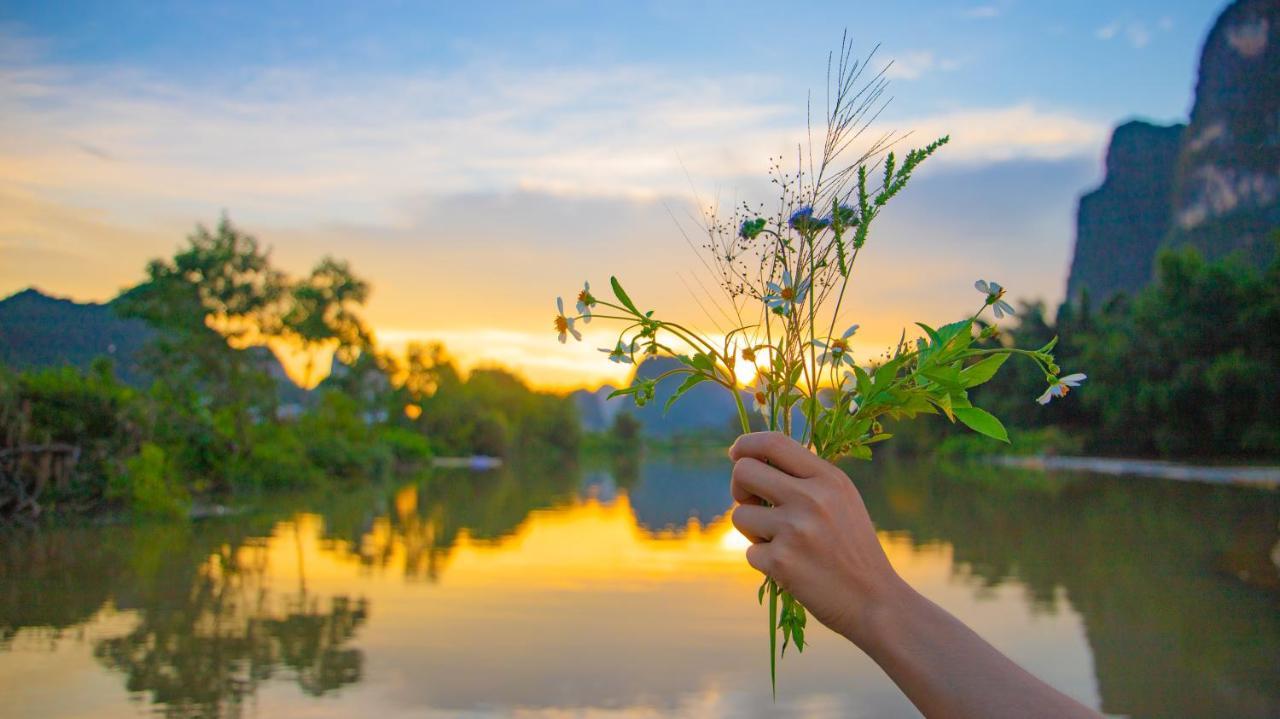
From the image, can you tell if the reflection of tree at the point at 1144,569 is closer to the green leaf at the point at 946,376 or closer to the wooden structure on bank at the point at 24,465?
the green leaf at the point at 946,376

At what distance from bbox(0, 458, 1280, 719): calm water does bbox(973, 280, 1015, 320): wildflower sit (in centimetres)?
333

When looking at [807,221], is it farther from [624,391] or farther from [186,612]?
[186,612]

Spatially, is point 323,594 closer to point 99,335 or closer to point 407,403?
point 99,335

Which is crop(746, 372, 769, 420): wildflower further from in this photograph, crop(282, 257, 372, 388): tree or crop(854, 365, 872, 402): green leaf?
crop(282, 257, 372, 388): tree

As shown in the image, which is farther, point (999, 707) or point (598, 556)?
point (598, 556)

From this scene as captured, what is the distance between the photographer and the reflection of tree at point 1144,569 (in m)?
5.09

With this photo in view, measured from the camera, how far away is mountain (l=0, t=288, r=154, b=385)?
12.4 metres

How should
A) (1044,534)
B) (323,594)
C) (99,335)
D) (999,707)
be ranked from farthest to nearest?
(99,335) → (1044,534) → (323,594) → (999,707)

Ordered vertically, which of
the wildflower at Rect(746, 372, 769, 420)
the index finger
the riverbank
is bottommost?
the riverbank

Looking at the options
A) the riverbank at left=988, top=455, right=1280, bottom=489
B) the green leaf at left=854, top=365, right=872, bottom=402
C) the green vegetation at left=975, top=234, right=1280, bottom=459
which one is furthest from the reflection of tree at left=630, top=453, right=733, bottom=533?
the green vegetation at left=975, top=234, right=1280, bottom=459

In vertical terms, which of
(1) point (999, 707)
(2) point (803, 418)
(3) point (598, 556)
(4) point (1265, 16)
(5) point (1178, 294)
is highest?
(4) point (1265, 16)

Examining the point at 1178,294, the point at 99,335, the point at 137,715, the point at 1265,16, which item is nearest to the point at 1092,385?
the point at 1178,294

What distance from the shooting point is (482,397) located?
5138 centimetres

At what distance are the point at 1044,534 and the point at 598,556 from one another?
15.0ft
